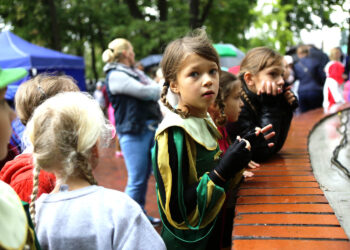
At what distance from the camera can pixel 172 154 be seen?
1780mm

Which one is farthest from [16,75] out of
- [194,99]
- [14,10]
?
[14,10]

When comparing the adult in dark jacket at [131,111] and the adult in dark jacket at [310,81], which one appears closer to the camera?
the adult in dark jacket at [131,111]

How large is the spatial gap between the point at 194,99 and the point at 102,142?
60 cm

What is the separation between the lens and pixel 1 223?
971 mm

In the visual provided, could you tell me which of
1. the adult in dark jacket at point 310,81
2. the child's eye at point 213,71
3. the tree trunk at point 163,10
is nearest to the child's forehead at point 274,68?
the child's eye at point 213,71

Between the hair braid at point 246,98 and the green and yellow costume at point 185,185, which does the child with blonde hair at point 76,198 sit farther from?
the hair braid at point 246,98

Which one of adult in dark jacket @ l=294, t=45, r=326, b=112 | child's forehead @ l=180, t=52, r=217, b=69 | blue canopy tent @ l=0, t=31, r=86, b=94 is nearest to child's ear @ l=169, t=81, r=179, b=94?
child's forehead @ l=180, t=52, r=217, b=69

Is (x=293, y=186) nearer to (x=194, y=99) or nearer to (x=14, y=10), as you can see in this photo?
(x=194, y=99)

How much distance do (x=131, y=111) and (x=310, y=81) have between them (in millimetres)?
4170

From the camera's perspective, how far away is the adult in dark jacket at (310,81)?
265 inches

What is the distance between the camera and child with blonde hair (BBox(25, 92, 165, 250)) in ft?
4.51

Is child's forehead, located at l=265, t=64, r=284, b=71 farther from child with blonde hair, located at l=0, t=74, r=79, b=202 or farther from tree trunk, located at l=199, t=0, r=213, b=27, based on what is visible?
tree trunk, located at l=199, t=0, r=213, b=27

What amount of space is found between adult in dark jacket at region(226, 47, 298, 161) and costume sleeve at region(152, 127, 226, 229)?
3.00 feet

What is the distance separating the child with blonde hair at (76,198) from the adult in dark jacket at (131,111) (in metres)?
2.49
